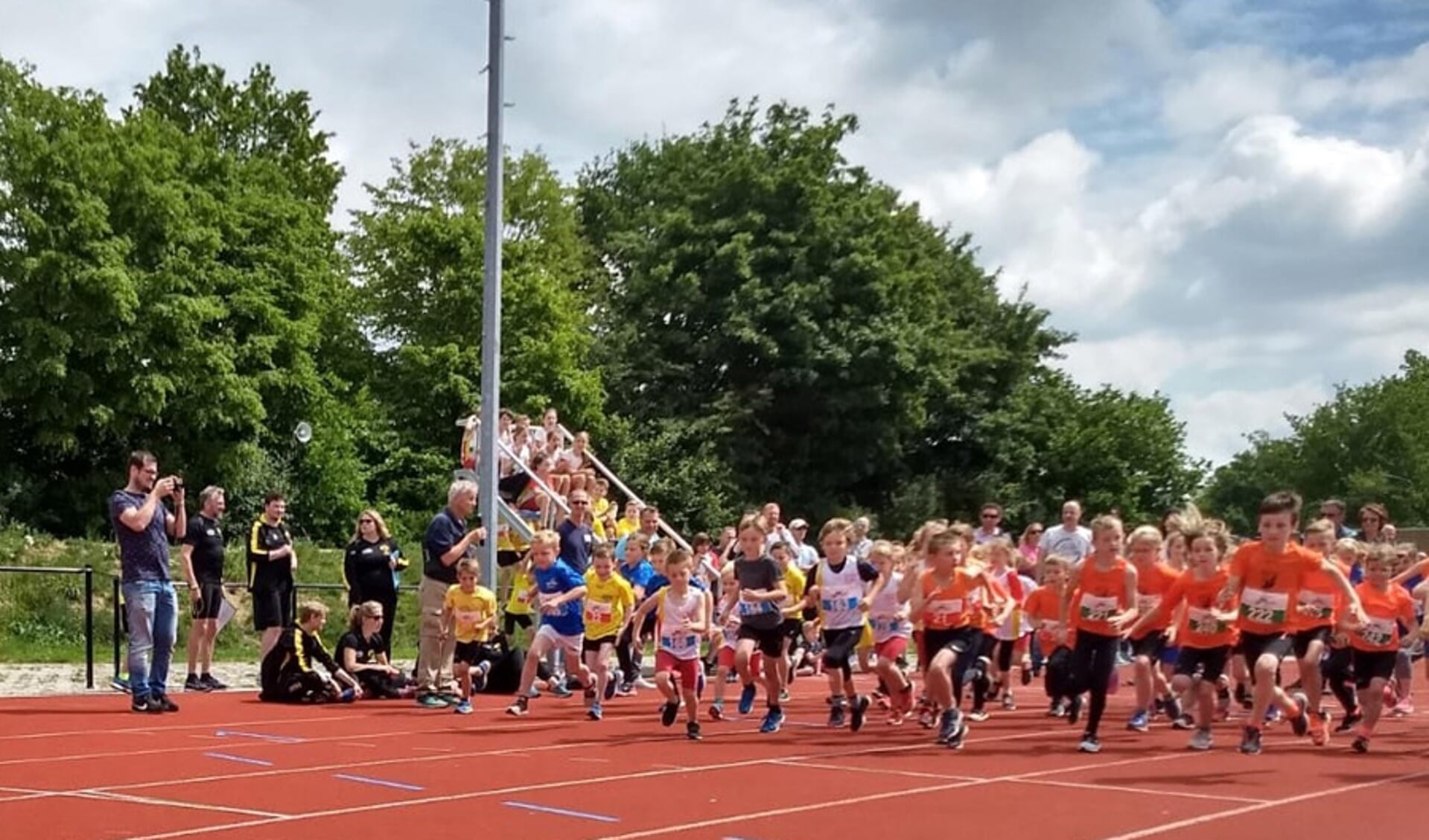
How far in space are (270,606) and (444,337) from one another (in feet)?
108

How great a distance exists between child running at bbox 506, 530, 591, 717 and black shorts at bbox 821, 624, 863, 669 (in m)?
2.19

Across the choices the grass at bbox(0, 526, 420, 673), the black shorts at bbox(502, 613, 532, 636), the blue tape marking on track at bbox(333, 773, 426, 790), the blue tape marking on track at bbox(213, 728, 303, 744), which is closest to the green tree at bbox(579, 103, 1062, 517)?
the grass at bbox(0, 526, 420, 673)

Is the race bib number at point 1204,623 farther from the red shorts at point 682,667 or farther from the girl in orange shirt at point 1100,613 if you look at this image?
the red shorts at point 682,667

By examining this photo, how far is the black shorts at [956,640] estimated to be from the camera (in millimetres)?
12438

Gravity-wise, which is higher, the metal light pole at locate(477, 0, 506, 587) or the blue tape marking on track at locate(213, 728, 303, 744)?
the metal light pole at locate(477, 0, 506, 587)

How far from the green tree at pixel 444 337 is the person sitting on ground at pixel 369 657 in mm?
29705

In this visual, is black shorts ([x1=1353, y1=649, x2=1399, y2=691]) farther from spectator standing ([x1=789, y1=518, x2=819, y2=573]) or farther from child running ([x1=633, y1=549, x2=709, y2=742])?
spectator standing ([x1=789, y1=518, x2=819, y2=573])

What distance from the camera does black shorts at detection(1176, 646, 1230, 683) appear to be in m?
12.5

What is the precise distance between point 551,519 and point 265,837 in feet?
42.2

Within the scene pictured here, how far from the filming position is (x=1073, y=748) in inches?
479

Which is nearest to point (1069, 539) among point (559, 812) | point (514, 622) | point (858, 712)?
point (858, 712)

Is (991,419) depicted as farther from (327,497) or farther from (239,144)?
(239,144)

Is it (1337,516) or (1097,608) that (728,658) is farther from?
(1337,516)

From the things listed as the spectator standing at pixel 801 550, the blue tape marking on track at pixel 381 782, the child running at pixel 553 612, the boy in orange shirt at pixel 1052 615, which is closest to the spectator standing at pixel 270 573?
the child running at pixel 553 612
